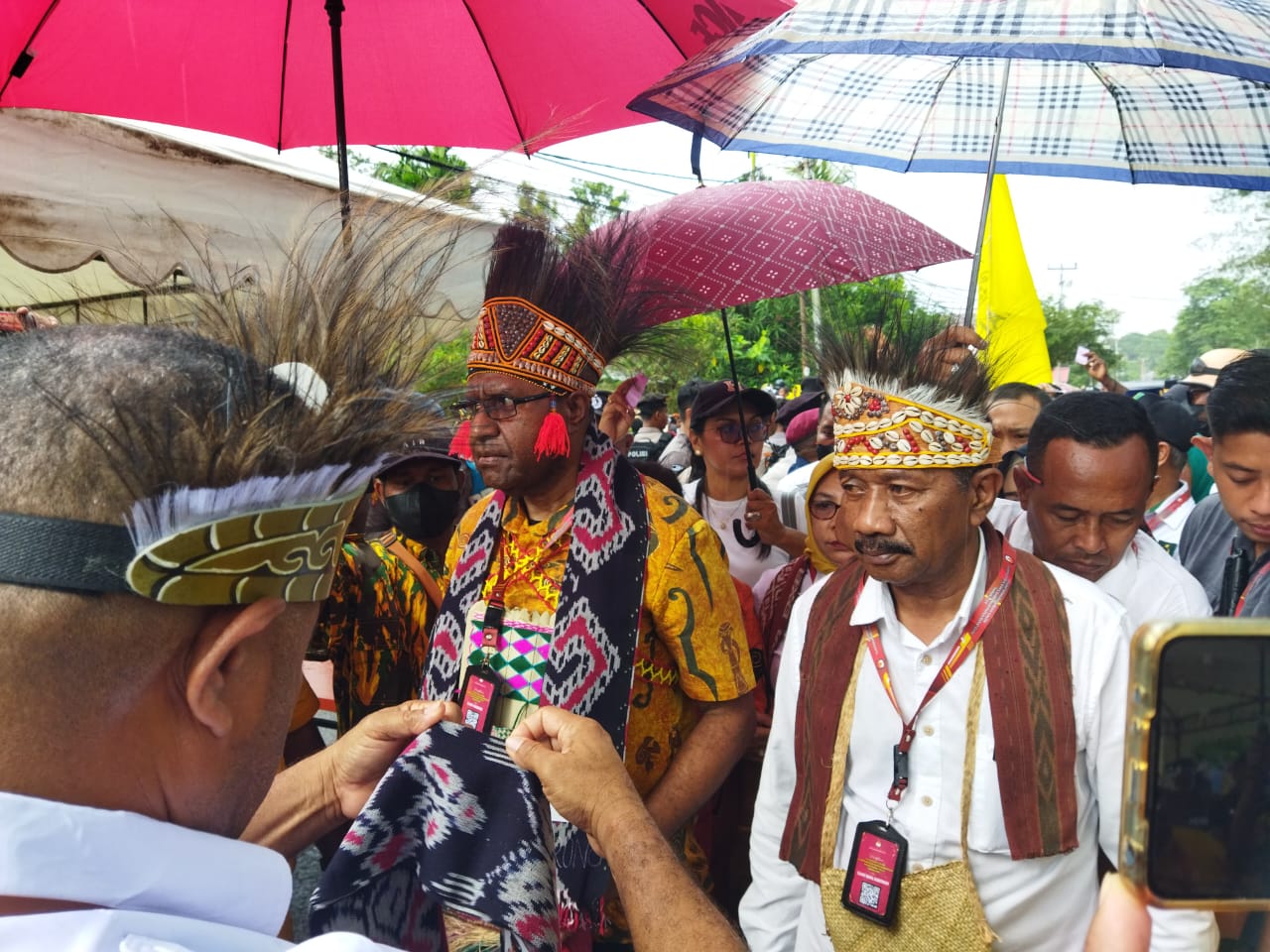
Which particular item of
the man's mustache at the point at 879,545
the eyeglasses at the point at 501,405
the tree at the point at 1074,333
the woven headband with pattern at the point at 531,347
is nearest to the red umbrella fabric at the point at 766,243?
the woven headband with pattern at the point at 531,347

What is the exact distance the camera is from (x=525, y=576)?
2.51m

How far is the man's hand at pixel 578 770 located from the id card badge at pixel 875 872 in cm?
74

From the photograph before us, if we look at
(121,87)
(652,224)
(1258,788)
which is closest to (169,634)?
(1258,788)

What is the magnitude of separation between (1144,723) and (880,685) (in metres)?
1.54

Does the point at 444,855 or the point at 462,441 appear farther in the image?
the point at 462,441

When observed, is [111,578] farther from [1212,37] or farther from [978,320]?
[978,320]

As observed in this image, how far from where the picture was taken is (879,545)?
2.19 m

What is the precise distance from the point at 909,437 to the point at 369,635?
5.88 feet

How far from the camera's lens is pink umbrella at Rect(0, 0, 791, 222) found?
340 centimetres

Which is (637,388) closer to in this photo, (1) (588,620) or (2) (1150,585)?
(1) (588,620)

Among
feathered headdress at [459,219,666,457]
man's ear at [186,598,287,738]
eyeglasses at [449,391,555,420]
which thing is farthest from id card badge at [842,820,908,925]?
man's ear at [186,598,287,738]

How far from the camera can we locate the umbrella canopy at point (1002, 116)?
147 inches

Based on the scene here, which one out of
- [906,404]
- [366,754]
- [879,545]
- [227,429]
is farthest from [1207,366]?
[227,429]

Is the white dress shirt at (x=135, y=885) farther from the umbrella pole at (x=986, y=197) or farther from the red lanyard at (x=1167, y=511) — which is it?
the red lanyard at (x=1167, y=511)
